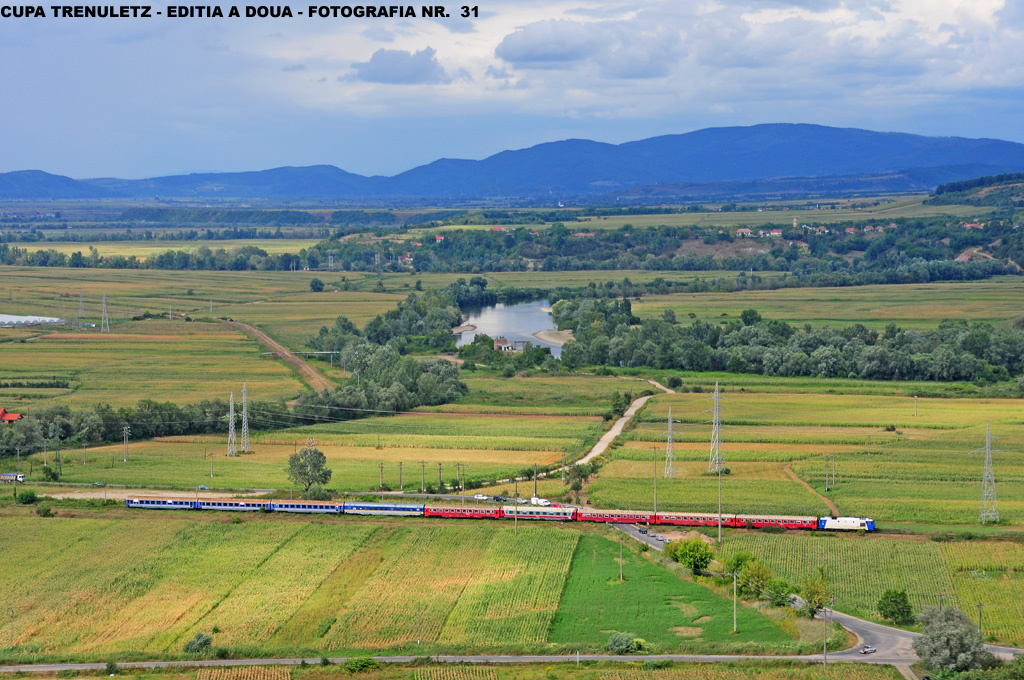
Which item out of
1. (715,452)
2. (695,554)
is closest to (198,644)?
(695,554)

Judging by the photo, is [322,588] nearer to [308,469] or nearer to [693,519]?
[308,469]

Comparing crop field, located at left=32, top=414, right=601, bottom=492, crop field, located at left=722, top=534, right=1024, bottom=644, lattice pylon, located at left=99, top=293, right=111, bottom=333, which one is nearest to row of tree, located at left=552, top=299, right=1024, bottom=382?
crop field, located at left=32, top=414, right=601, bottom=492

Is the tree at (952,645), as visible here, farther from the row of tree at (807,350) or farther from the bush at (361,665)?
the row of tree at (807,350)

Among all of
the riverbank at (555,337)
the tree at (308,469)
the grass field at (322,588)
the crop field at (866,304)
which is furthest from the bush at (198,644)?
the crop field at (866,304)

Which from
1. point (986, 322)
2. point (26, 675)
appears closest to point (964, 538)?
point (26, 675)

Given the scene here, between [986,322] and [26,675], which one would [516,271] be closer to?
[986,322]
